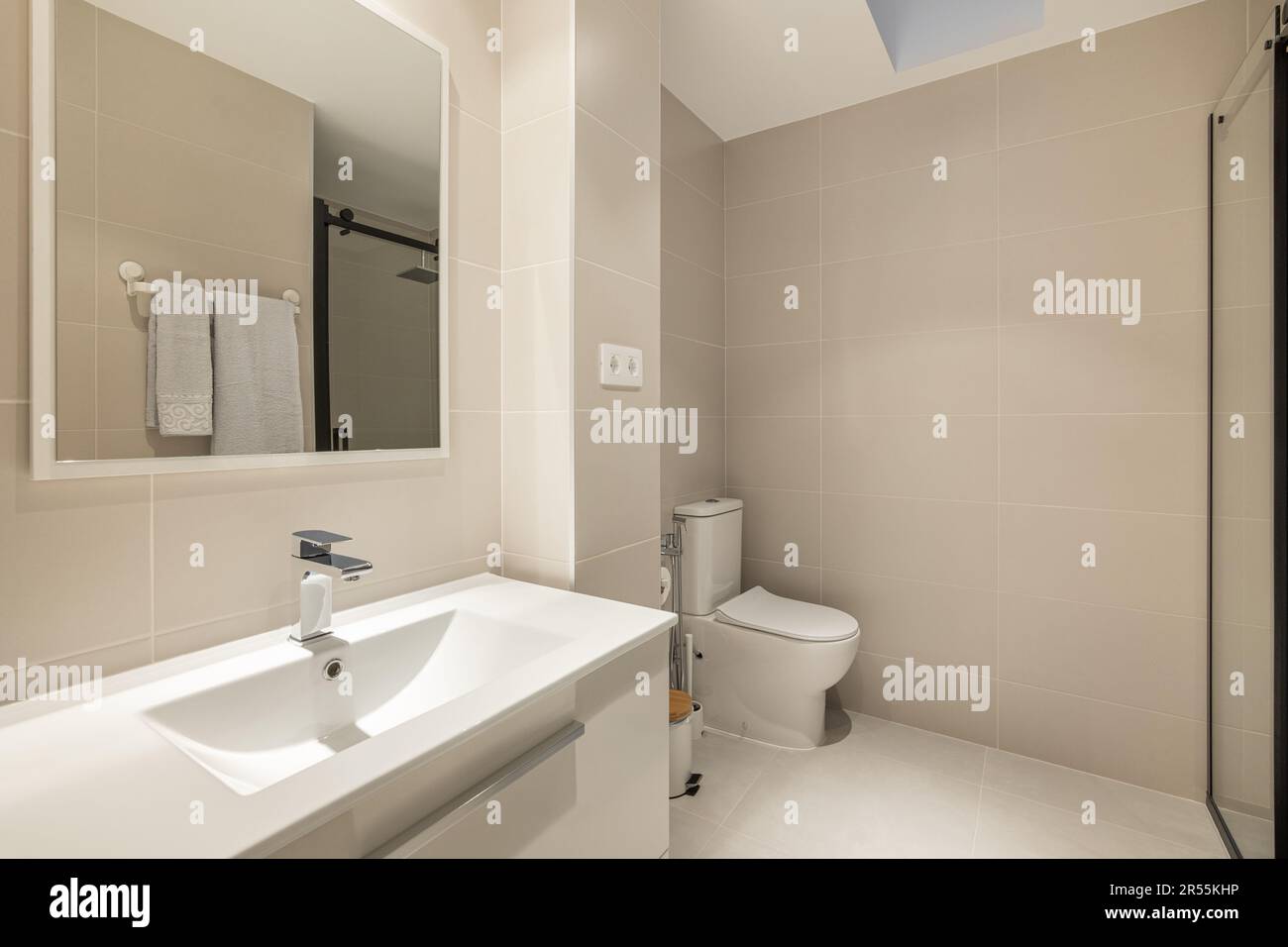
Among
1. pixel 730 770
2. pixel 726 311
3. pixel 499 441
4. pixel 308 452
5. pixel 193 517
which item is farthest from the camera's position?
pixel 726 311

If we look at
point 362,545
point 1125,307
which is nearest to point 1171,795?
point 1125,307

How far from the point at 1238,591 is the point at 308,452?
2227mm

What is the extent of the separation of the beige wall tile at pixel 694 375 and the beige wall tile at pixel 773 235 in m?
0.39

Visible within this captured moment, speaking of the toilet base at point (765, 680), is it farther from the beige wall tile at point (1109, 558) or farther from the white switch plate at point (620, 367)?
the white switch plate at point (620, 367)

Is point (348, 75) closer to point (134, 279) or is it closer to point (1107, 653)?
point (134, 279)

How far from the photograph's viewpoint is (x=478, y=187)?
136 centimetres

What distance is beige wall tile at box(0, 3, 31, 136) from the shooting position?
0.74 metres

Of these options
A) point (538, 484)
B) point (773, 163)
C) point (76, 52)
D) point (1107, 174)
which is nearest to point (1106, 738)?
point (1107, 174)

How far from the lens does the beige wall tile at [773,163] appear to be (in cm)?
242

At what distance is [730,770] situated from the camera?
2.00 metres

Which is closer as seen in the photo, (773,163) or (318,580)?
(318,580)

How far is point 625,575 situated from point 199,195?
42.3 inches

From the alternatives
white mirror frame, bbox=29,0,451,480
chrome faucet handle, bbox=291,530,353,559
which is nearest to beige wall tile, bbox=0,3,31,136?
white mirror frame, bbox=29,0,451,480

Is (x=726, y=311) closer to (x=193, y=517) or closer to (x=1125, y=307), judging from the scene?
(x=1125, y=307)
